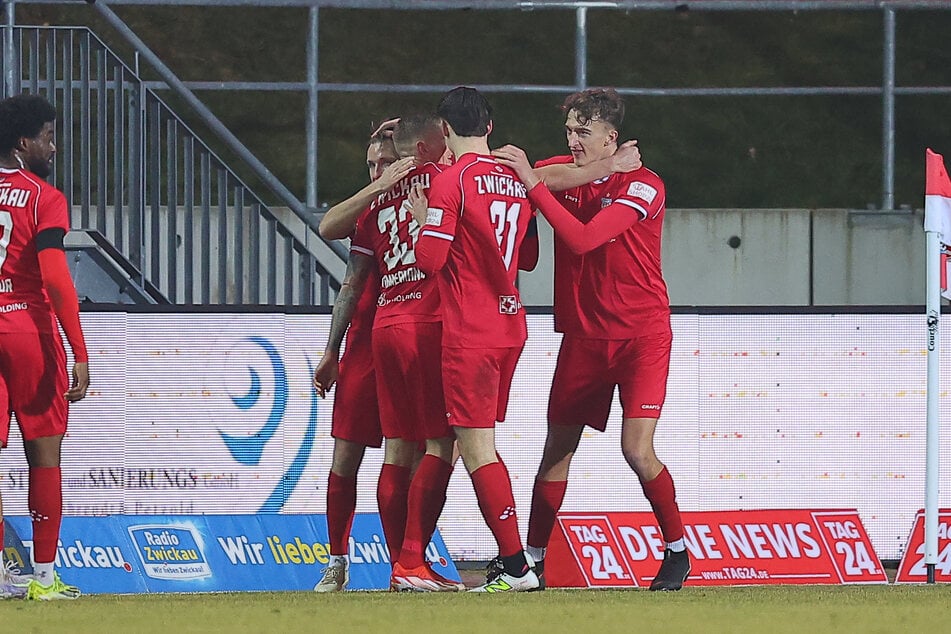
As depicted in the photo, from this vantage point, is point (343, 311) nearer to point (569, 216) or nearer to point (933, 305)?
point (569, 216)

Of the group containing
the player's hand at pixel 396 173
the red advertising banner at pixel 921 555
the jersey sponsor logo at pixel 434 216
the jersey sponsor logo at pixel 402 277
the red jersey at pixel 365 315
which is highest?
the player's hand at pixel 396 173

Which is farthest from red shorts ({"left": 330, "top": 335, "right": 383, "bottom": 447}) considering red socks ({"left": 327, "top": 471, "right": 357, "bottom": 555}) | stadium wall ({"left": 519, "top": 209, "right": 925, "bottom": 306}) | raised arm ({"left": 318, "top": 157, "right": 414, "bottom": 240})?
stadium wall ({"left": 519, "top": 209, "right": 925, "bottom": 306})

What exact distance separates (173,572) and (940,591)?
3.80 metres

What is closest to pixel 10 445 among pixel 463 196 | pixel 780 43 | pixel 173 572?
pixel 173 572

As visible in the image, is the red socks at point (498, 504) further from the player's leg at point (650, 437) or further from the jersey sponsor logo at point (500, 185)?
the jersey sponsor logo at point (500, 185)

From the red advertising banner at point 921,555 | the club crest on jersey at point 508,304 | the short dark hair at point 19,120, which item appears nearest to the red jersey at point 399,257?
the club crest on jersey at point 508,304

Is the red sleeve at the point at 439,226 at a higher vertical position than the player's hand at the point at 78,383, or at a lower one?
higher

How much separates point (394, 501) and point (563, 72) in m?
13.7

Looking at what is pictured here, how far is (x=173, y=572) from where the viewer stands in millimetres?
8844

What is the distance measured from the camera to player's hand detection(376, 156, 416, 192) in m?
7.39

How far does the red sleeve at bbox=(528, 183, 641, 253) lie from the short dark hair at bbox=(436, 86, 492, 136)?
0.34 metres

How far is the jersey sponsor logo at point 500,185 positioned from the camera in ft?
23.0

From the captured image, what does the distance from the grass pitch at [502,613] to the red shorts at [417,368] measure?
30.3 inches

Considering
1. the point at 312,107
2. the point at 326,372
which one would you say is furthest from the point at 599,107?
the point at 312,107
